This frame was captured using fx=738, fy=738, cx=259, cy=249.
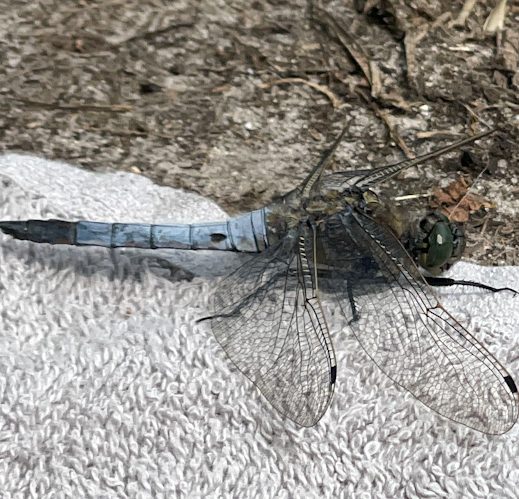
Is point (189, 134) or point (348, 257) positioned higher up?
point (348, 257)

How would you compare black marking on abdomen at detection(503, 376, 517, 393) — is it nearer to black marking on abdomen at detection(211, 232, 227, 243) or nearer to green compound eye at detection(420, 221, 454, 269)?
green compound eye at detection(420, 221, 454, 269)

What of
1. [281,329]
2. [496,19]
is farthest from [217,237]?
[496,19]

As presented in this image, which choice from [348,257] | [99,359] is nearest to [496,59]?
[348,257]

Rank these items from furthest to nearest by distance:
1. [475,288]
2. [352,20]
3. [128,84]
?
[352,20]
[128,84]
[475,288]

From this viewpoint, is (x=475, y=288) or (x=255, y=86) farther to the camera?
(x=255, y=86)

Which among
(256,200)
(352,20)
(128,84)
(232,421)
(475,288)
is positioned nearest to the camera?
(232,421)

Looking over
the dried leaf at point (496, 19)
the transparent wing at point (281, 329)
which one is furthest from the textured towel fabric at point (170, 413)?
the dried leaf at point (496, 19)

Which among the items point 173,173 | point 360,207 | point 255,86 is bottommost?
point 173,173

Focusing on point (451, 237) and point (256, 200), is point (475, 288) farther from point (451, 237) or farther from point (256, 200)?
point (256, 200)

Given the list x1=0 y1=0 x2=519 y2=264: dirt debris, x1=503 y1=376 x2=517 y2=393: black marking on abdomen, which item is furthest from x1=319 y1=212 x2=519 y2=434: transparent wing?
x1=0 y1=0 x2=519 y2=264: dirt debris
